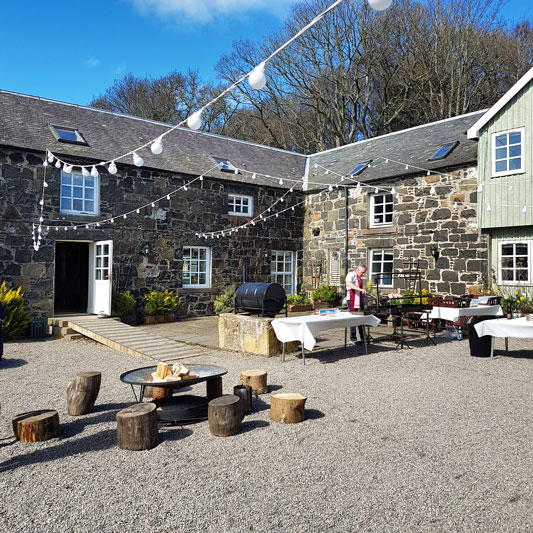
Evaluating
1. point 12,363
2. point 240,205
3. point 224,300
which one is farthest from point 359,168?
point 12,363

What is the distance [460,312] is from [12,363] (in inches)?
351

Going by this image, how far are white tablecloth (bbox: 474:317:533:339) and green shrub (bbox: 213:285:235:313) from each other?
862 cm

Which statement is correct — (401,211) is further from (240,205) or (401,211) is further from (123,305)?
(123,305)

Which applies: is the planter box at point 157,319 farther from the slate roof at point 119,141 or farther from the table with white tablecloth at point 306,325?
the table with white tablecloth at point 306,325

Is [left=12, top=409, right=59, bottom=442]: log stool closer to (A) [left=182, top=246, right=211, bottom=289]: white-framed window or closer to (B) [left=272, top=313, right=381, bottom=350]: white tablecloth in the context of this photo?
(B) [left=272, top=313, right=381, bottom=350]: white tablecloth

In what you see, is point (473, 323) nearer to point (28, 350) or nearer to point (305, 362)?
point (305, 362)

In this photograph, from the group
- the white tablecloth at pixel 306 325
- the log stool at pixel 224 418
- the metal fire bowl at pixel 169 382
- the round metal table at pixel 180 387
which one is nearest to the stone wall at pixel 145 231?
the white tablecloth at pixel 306 325

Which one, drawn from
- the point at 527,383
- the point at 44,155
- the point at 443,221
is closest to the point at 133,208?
the point at 44,155

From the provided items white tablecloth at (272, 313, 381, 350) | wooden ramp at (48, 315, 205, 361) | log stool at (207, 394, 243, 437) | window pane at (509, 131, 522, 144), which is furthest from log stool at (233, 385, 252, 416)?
window pane at (509, 131, 522, 144)

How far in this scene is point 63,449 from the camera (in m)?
4.51

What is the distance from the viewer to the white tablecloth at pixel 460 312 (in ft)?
33.3

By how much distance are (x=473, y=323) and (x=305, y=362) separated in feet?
10.7

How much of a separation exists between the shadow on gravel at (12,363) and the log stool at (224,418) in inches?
204

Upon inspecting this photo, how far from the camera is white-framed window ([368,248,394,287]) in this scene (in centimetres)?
1552
